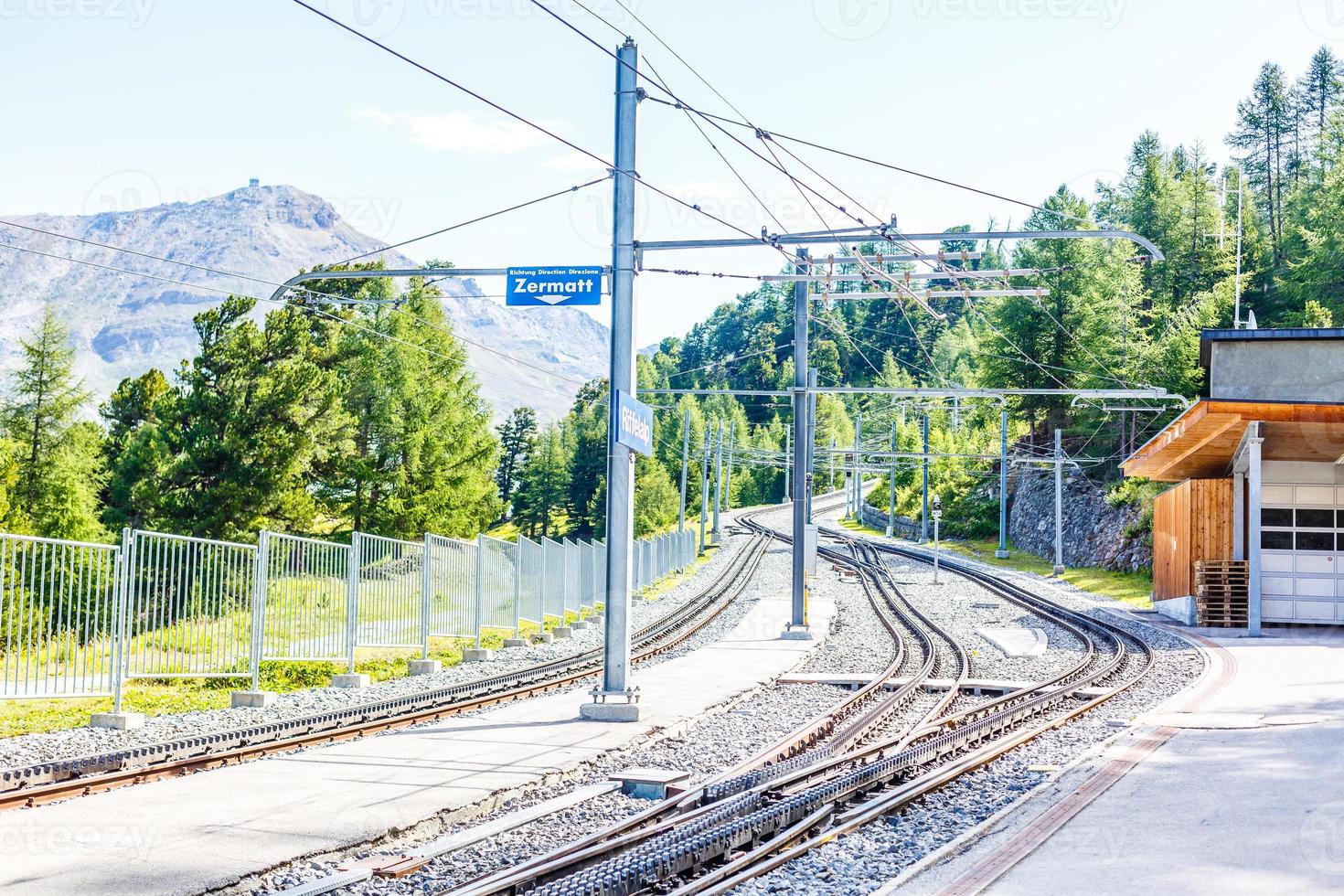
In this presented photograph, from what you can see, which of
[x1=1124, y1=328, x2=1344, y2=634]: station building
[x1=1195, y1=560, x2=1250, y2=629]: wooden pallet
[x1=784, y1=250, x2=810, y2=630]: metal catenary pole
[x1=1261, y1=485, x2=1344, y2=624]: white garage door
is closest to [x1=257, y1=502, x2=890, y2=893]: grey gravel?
[x1=784, y1=250, x2=810, y2=630]: metal catenary pole

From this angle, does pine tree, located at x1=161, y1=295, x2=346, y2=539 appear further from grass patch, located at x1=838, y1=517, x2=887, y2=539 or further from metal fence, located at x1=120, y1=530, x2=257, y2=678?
grass patch, located at x1=838, y1=517, x2=887, y2=539

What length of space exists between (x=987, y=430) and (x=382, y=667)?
2883 inches

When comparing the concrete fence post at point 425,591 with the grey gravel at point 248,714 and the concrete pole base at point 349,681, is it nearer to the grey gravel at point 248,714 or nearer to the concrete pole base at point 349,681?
the grey gravel at point 248,714

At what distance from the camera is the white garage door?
27844 millimetres

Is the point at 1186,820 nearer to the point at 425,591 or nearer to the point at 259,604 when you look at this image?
the point at 259,604

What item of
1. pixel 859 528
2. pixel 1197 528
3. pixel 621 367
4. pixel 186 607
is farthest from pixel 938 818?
pixel 859 528

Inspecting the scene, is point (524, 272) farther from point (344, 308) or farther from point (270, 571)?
point (344, 308)

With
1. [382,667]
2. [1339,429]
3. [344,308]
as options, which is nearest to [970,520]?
[344,308]

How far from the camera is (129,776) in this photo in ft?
31.8

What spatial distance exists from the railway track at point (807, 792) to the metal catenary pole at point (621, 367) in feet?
8.52

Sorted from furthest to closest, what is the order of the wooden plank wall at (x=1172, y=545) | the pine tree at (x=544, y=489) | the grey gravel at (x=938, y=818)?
1. the pine tree at (x=544, y=489)
2. the wooden plank wall at (x=1172, y=545)
3. the grey gravel at (x=938, y=818)

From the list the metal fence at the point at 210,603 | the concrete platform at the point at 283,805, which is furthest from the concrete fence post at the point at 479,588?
the concrete platform at the point at 283,805

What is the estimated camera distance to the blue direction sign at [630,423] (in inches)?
579

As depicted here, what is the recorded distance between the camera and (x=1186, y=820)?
27.2 ft
